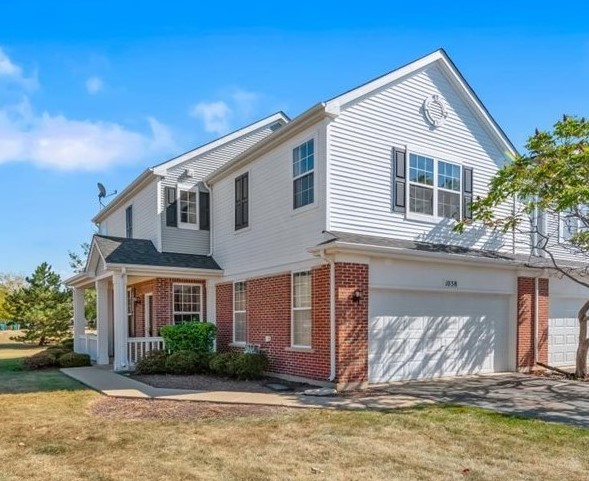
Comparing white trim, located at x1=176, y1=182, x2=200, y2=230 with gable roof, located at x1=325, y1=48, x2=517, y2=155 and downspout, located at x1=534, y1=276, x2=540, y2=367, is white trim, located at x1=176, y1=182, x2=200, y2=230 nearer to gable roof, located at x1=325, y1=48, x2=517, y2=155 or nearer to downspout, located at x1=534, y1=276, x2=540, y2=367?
gable roof, located at x1=325, y1=48, x2=517, y2=155

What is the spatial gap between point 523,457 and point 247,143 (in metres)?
15.0

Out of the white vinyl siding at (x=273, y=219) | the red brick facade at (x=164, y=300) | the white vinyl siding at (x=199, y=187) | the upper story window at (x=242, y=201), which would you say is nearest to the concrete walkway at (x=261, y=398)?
the white vinyl siding at (x=273, y=219)

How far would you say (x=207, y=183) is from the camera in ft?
56.9

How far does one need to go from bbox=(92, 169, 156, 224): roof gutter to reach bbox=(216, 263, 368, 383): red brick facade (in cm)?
615

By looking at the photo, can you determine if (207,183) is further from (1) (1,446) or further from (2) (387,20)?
(1) (1,446)

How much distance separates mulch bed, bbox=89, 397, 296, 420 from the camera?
336 inches

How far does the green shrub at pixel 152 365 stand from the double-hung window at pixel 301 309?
13.1 feet

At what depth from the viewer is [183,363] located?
538 inches

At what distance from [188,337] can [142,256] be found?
117 inches

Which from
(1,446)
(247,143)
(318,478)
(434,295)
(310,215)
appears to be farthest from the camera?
(247,143)

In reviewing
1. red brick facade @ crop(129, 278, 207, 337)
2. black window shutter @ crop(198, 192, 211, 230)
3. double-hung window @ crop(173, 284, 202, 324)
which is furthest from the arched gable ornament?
double-hung window @ crop(173, 284, 202, 324)

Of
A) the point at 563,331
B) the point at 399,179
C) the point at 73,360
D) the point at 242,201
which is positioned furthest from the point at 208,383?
the point at 563,331

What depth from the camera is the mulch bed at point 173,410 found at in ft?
28.0

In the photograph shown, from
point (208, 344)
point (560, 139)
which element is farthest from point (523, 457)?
point (208, 344)
